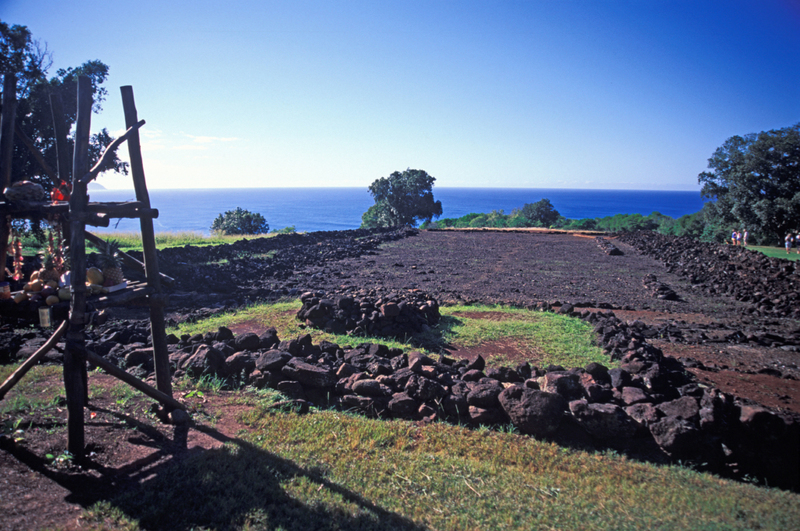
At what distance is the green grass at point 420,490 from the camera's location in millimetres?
3209

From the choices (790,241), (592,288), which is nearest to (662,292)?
(592,288)

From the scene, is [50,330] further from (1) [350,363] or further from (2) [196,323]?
(1) [350,363]

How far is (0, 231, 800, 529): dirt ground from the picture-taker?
331 centimetres

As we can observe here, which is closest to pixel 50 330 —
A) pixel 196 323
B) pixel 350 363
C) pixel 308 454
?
pixel 196 323

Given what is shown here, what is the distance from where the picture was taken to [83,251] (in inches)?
140

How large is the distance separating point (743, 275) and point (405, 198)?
38.6 m

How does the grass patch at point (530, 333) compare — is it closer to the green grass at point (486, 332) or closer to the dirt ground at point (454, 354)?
→ the green grass at point (486, 332)

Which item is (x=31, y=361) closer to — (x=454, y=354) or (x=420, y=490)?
(x=420, y=490)

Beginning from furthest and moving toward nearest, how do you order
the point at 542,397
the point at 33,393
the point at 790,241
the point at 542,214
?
1. the point at 542,214
2. the point at 790,241
3. the point at 33,393
4. the point at 542,397

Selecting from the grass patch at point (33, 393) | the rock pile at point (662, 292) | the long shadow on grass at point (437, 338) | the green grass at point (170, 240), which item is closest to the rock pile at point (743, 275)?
the rock pile at point (662, 292)

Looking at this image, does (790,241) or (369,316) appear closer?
(369,316)

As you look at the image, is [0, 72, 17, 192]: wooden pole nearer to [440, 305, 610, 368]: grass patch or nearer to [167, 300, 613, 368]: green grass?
[167, 300, 613, 368]: green grass

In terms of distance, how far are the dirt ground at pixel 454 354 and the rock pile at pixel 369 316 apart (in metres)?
1.44

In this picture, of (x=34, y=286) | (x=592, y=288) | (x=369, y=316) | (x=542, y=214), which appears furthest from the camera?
(x=542, y=214)
